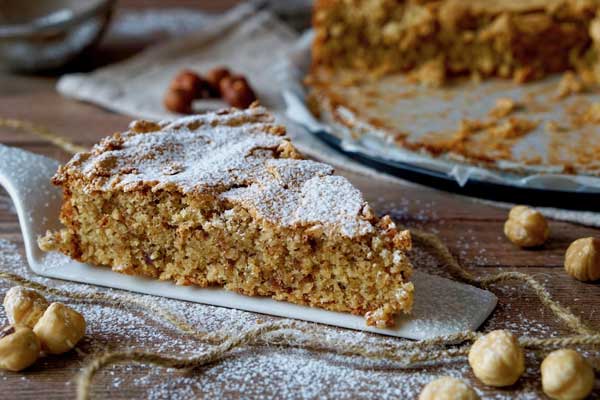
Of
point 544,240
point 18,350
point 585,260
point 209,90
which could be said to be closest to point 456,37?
point 209,90

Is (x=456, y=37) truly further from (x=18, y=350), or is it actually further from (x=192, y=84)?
(x=18, y=350)

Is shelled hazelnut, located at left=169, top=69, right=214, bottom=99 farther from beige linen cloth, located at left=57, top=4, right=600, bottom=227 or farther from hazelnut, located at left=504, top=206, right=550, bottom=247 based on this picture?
hazelnut, located at left=504, top=206, right=550, bottom=247

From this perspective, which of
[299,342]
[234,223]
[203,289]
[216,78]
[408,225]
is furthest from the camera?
[216,78]

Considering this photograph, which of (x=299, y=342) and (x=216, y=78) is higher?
(x=216, y=78)

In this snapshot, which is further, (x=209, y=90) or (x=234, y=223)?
(x=209, y=90)

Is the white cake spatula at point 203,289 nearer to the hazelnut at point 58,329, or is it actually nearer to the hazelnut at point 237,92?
the hazelnut at point 58,329

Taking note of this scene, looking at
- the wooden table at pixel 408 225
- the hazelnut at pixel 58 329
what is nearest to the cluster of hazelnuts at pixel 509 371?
the wooden table at pixel 408 225
